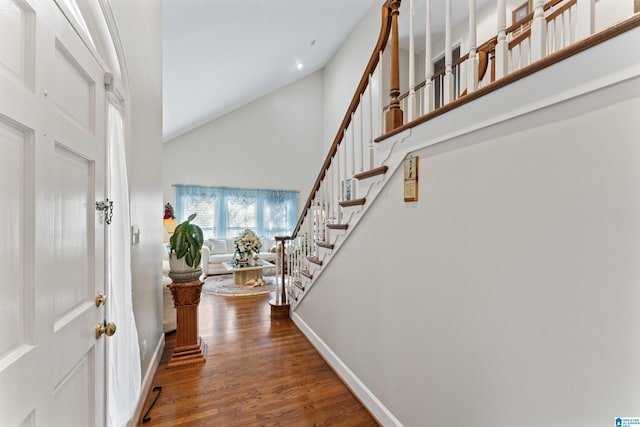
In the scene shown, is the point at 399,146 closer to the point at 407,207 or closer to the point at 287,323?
the point at 407,207

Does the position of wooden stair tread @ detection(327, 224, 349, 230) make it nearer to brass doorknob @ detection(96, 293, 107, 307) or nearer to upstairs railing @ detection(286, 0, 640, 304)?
upstairs railing @ detection(286, 0, 640, 304)

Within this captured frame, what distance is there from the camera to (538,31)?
0.96 meters

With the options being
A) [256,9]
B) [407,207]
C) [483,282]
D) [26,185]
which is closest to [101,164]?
[26,185]

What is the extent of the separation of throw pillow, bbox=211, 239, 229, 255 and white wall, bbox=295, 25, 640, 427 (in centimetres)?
566

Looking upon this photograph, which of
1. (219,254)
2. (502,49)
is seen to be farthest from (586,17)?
(219,254)

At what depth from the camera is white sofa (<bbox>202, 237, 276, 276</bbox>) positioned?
19.5 feet

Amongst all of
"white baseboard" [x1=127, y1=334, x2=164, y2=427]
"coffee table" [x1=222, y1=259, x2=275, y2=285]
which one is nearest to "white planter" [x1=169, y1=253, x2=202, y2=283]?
"white baseboard" [x1=127, y1=334, x2=164, y2=427]

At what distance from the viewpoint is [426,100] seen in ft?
4.79

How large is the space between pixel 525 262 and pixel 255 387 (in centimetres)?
206

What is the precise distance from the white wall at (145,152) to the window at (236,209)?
14.4 feet

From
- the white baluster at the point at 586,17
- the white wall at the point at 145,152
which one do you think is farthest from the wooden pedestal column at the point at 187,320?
the white baluster at the point at 586,17

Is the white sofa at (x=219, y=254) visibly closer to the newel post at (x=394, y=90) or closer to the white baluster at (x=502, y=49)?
the newel post at (x=394, y=90)

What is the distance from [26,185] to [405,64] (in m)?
5.96

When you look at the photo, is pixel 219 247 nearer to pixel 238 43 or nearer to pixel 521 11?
pixel 238 43
